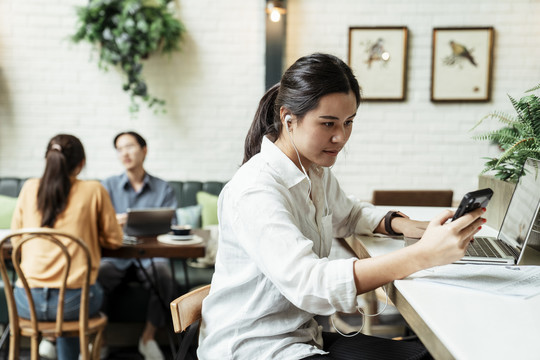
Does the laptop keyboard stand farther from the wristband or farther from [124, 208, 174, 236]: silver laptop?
[124, 208, 174, 236]: silver laptop

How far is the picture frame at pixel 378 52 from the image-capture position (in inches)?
155

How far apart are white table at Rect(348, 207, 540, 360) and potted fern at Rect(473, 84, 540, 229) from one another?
766 millimetres

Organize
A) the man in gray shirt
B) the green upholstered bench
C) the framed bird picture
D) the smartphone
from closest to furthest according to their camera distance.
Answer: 1. the smartphone
2. the man in gray shirt
3. the green upholstered bench
4. the framed bird picture

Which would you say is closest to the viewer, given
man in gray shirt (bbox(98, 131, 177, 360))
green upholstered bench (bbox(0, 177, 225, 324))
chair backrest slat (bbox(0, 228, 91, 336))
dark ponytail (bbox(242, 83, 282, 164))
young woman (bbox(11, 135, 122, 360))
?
dark ponytail (bbox(242, 83, 282, 164))

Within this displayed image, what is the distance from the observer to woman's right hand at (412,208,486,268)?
3.41 feet

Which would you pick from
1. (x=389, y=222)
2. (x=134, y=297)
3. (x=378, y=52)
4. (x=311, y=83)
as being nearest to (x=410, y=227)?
(x=389, y=222)

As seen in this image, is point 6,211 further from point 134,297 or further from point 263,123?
point 263,123

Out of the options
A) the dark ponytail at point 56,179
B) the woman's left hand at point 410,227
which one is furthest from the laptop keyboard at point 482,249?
the dark ponytail at point 56,179

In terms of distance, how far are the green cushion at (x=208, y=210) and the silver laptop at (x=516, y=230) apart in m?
2.28

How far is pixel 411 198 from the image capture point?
2877 millimetres

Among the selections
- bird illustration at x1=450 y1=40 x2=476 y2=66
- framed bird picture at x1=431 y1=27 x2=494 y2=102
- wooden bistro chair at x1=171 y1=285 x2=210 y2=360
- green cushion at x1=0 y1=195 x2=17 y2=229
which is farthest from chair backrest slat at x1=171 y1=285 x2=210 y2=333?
bird illustration at x1=450 y1=40 x2=476 y2=66

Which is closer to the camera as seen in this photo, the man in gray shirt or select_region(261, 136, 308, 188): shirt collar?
select_region(261, 136, 308, 188): shirt collar

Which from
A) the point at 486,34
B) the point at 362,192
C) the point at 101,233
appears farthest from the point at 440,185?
the point at 101,233

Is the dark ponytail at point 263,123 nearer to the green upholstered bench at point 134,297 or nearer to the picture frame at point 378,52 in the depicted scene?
the green upholstered bench at point 134,297
